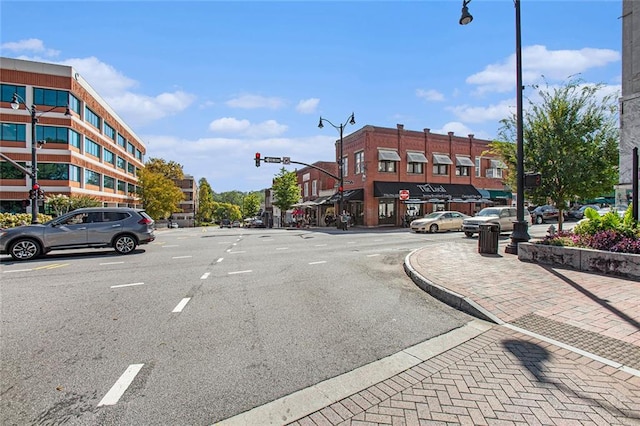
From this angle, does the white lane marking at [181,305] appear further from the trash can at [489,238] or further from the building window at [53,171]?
the building window at [53,171]

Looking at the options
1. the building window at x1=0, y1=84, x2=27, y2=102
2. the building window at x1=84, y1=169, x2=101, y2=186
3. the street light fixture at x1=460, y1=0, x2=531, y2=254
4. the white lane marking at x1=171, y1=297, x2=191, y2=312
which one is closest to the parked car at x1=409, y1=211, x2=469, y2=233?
the street light fixture at x1=460, y1=0, x2=531, y2=254

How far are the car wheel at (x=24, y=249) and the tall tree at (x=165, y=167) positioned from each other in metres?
57.7

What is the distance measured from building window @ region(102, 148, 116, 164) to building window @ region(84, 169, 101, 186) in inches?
137

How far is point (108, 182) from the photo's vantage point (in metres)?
40.7

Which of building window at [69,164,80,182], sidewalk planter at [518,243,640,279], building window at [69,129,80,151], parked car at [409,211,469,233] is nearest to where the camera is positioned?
sidewalk planter at [518,243,640,279]

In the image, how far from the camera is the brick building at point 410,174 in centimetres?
3048

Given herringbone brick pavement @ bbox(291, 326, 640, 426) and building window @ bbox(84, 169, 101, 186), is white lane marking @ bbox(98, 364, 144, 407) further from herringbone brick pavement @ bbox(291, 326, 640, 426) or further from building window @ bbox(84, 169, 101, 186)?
building window @ bbox(84, 169, 101, 186)

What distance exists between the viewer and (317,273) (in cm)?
866

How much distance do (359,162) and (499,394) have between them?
29666 mm

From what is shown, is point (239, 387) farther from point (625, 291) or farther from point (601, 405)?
point (625, 291)

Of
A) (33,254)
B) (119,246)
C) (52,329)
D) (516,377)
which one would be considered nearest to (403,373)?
(516,377)

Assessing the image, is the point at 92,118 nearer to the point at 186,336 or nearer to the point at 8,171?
the point at 8,171

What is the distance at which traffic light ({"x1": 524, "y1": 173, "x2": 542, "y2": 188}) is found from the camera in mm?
9891

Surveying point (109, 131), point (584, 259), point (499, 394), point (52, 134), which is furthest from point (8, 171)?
point (584, 259)
